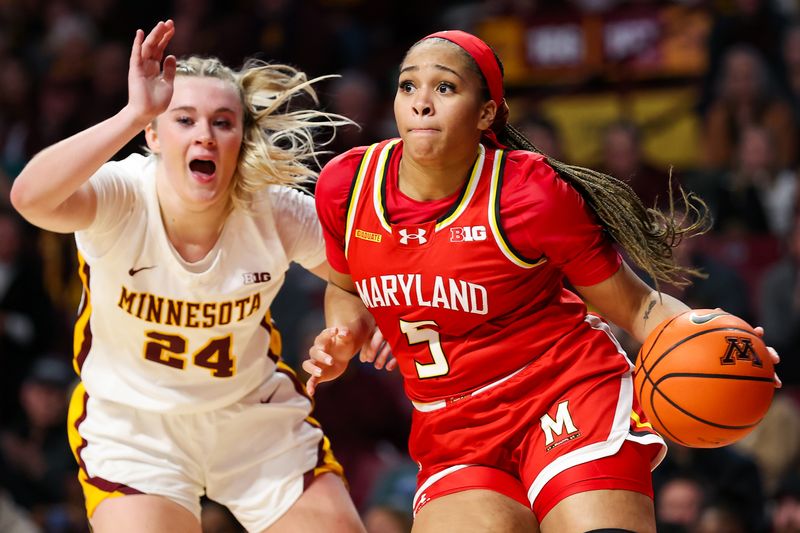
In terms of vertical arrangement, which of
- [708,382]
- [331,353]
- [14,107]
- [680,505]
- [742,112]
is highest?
[708,382]

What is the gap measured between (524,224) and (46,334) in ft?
19.6

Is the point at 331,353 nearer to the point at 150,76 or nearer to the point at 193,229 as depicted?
the point at 193,229

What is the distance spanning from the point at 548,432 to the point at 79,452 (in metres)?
1.75

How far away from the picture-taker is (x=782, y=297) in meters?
7.73

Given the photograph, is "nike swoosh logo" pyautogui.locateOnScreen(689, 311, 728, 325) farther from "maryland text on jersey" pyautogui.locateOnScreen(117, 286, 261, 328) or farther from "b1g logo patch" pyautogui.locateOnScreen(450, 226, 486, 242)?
"maryland text on jersey" pyautogui.locateOnScreen(117, 286, 261, 328)

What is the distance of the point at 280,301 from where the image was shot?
27.5 feet

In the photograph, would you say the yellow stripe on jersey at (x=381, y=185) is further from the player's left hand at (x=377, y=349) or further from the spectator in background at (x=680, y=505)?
the spectator in background at (x=680, y=505)

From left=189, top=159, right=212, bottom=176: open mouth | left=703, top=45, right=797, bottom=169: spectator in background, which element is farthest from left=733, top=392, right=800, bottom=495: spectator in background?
left=189, top=159, right=212, bottom=176: open mouth

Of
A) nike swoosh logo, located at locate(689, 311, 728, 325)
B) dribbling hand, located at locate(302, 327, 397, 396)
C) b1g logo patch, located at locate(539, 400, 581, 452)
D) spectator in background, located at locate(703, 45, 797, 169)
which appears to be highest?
nike swoosh logo, located at locate(689, 311, 728, 325)

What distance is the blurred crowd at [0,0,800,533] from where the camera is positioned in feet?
23.2

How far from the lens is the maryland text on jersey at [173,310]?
4.17 meters

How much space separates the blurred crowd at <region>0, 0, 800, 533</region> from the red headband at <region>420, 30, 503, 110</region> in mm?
3265

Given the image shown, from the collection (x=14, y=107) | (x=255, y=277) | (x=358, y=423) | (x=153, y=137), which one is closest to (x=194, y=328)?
(x=255, y=277)

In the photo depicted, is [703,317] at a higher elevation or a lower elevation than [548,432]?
higher
